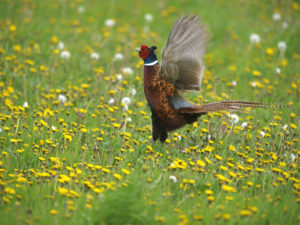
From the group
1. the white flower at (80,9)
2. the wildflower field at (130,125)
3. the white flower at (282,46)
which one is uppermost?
the white flower at (80,9)

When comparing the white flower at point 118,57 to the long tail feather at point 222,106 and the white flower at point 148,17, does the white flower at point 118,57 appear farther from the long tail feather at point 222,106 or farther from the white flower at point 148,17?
the long tail feather at point 222,106

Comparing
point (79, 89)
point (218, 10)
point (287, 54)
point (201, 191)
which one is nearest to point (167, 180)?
point (201, 191)

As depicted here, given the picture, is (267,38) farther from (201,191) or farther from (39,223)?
(39,223)

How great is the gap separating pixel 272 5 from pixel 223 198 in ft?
26.5

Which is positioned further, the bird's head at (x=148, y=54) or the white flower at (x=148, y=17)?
the white flower at (x=148, y=17)

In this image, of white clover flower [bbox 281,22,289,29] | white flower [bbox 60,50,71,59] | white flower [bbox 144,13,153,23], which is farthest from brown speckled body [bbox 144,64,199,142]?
white clover flower [bbox 281,22,289,29]

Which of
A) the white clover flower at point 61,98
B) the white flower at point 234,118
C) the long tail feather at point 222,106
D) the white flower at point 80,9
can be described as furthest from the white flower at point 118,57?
the long tail feather at point 222,106

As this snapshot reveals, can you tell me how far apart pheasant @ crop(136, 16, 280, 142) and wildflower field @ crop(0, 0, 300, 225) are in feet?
0.76

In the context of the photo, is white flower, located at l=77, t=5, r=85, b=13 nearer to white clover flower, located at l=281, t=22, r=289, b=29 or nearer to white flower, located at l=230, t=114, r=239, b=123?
white clover flower, located at l=281, t=22, r=289, b=29

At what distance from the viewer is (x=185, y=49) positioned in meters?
3.66

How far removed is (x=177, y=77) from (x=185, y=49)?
12.4 inches

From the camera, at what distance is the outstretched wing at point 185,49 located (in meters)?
3.62

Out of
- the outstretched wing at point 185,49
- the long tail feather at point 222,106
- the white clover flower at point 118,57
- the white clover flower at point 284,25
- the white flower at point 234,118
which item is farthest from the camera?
the white clover flower at point 284,25

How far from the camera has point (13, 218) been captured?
264 cm
